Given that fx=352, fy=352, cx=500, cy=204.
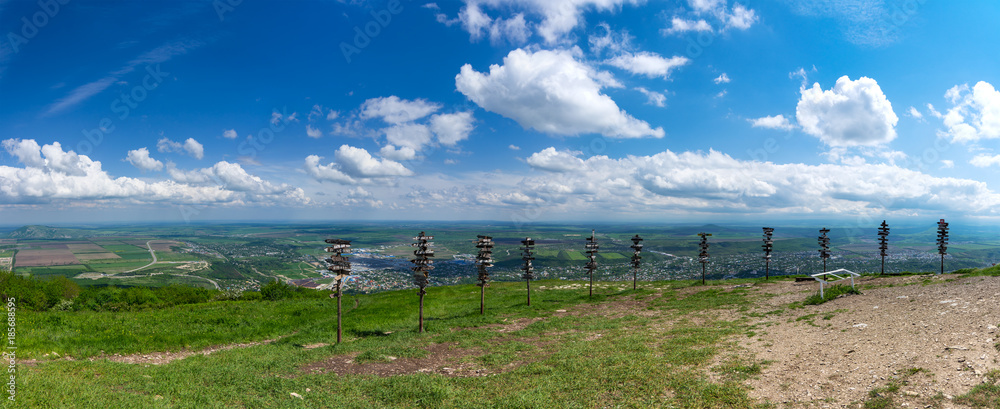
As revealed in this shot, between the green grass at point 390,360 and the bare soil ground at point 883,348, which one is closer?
the bare soil ground at point 883,348

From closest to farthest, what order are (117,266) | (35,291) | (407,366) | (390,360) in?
(407,366) < (390,360) < (35,291) < (117,266)

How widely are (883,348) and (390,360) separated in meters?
20.8

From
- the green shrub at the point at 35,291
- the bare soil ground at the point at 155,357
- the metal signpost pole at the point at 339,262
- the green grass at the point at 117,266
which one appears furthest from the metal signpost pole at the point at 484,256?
the green grass at the point at 117,266

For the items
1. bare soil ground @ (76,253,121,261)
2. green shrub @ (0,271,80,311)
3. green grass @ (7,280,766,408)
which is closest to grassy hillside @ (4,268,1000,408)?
green grass @ (7,280,766,408)

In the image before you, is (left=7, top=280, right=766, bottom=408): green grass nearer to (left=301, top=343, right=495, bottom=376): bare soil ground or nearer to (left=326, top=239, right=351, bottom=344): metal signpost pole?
(left=301, top=343, right=495, bottom=376): bare soil ground

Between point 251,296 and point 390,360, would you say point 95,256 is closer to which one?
point 251,296

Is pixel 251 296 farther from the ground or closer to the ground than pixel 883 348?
closer to the ground

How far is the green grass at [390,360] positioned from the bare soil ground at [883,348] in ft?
4.58

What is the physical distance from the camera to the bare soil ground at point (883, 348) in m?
9.84

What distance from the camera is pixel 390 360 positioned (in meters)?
18.5

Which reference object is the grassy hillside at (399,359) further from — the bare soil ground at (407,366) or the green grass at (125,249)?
the green grass at (125,249)

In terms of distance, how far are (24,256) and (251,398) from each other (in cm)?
22593

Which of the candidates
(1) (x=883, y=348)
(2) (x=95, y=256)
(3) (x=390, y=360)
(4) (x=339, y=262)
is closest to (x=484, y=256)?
(4) (x=339, y=262)

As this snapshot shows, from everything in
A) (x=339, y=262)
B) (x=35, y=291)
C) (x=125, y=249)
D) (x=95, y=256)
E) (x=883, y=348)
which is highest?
(x=339, y=262)
